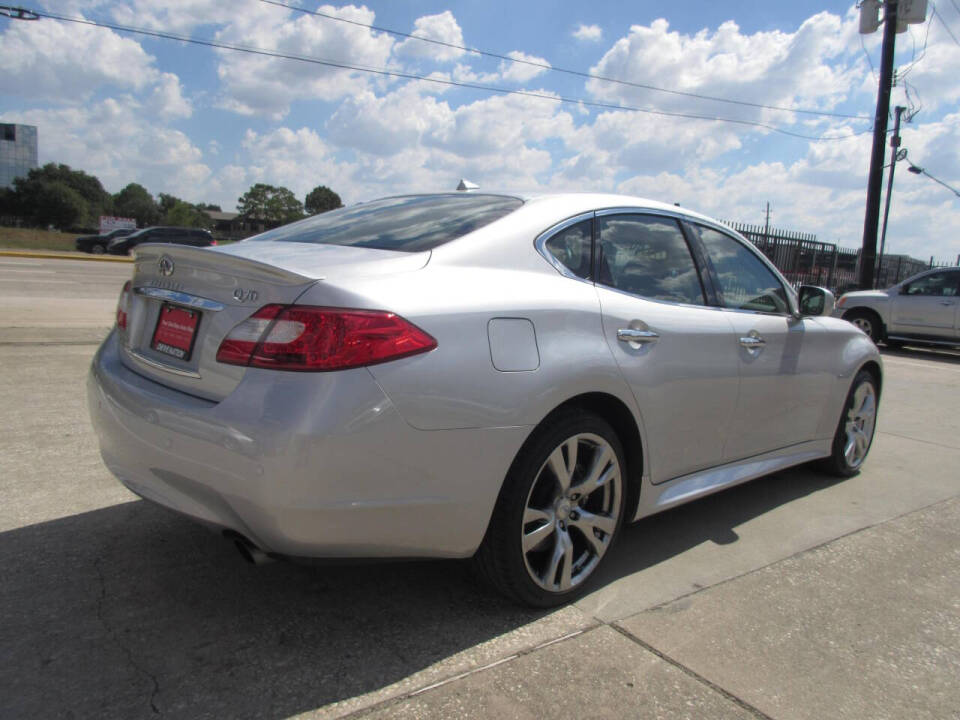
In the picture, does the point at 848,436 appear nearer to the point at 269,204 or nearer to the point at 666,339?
the point at 666,339

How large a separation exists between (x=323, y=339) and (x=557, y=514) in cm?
113

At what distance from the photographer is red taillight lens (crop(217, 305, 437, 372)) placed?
6.99 feet

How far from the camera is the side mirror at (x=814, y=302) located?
4148 millimetres

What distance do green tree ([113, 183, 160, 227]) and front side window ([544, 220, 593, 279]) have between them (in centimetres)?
11273

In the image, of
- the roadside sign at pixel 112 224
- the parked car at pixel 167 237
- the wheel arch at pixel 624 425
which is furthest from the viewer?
the roadside sign at pixel 112 224

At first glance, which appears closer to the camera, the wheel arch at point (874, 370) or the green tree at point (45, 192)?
the wheel arch at point (874, 370)

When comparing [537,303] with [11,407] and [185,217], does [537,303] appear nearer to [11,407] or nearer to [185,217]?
[11,407]

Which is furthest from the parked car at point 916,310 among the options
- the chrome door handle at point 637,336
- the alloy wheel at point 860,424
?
the chrome door handle at point 637,336

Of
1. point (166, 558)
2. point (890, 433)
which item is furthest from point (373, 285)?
point (890, 433)

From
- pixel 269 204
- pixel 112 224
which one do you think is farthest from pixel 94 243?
pixel 269 204

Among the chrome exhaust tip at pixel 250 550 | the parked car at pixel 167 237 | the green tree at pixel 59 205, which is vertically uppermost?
the green tree at pixel 59 205

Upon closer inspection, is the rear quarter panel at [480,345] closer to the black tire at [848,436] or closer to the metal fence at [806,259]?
the black tire at [848,436]

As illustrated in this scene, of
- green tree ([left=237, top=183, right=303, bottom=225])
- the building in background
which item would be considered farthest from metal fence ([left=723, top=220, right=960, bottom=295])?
the building in background

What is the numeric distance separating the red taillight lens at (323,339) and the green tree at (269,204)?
9849cm
